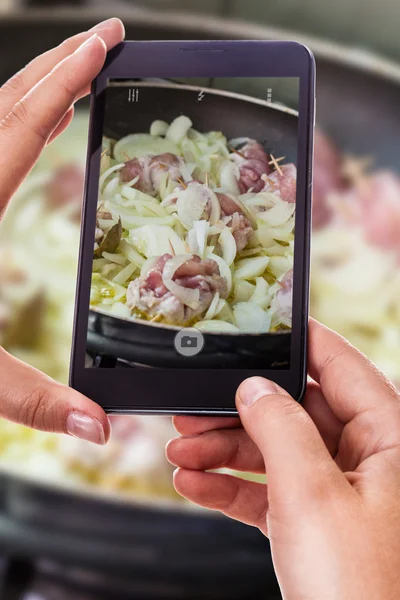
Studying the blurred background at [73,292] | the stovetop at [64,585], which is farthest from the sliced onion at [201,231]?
the stovetop at [64,585]

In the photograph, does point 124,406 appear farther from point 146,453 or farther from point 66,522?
point 146,453

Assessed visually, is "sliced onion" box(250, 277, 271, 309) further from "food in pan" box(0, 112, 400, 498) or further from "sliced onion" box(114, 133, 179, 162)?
"food in pan" box(0, 112, 400, 498)

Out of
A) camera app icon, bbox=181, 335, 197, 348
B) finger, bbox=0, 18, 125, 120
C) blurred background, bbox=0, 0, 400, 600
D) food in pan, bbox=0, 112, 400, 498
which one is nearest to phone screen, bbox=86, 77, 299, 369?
camera app icon, bbox=181, 335, 197, 348

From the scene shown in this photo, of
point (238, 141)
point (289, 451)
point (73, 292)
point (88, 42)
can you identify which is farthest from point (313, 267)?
point (289, 451)

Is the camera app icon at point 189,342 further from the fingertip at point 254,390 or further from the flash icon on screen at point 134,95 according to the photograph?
the flash icon on screen at point 134,95

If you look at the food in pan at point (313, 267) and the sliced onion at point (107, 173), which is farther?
the food in pan at point (313, 267)

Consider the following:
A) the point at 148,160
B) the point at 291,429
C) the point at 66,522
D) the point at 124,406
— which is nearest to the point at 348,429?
the point at 291,429
